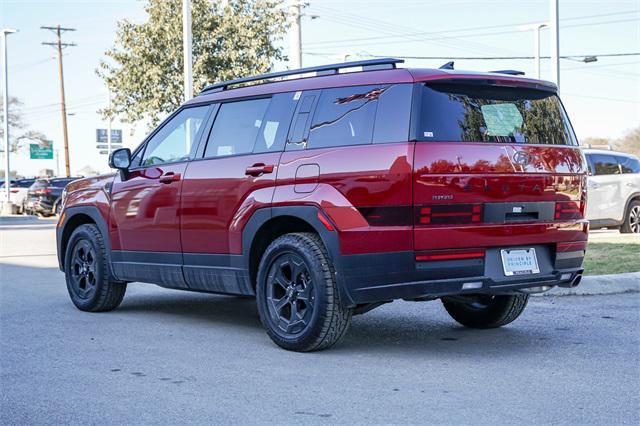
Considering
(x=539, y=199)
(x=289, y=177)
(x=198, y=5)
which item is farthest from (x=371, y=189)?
(x=198, y=5)

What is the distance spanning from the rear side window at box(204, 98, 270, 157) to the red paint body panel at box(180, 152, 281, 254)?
0.37ft

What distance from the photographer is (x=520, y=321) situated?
8.22m

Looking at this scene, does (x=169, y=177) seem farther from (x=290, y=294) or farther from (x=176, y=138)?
(x=290, y=294)

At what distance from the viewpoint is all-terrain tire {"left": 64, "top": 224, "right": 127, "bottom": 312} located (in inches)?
351

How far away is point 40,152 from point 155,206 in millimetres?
68391

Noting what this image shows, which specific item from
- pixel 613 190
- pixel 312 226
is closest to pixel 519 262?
pixel 312 226

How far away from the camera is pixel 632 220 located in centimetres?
1761

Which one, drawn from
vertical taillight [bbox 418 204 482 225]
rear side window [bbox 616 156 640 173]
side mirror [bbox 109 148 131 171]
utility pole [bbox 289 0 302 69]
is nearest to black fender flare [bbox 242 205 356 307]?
vertical taillight [bbox 418 204 482 225]

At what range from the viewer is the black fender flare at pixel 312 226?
6.45 metres

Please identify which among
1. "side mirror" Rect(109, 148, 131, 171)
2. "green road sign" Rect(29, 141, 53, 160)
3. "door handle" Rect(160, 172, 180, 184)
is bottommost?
"door handle" Rect(160, 172, 180, 184)

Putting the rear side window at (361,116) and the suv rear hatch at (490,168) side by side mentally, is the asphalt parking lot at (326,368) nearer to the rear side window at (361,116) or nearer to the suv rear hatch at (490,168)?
the suv rear hatch at (490,168)

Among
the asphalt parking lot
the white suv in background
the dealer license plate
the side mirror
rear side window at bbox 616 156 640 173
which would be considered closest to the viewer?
the asphalt parking lot

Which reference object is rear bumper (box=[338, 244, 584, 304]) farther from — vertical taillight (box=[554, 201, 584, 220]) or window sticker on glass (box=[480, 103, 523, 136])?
window sticker on glass (box=[480, 103, 523, 136])

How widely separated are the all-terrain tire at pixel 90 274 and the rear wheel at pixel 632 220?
37.3 ft
